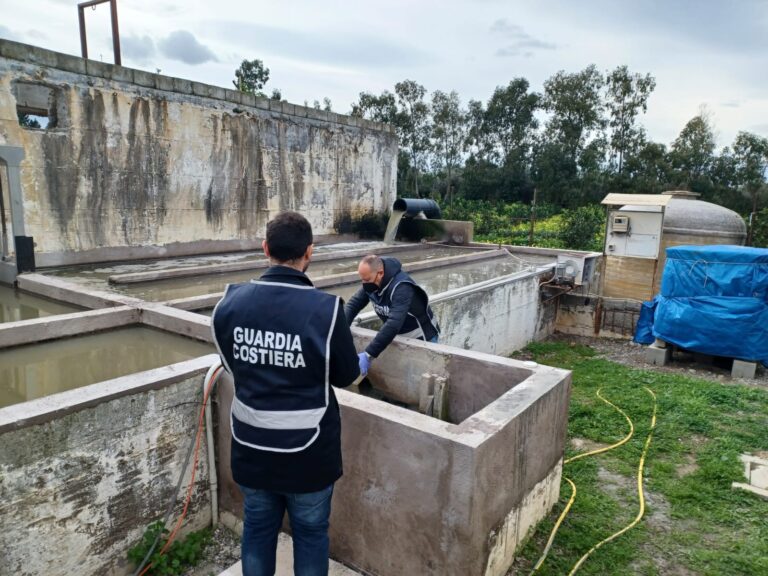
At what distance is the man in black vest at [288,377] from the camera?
195cm

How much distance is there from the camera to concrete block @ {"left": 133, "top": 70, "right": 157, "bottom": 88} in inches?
358

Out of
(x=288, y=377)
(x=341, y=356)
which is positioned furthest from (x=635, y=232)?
(x=288, y=377)

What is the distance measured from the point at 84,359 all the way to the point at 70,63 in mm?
5949

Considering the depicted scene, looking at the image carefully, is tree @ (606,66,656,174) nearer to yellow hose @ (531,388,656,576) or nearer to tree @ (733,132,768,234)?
tree @ (733,132,768,234)

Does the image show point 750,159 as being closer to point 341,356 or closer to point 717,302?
point 717,302

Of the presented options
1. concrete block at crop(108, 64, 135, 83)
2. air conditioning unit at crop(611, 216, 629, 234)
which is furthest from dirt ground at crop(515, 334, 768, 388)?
concrete block at crop(108, 64, 135, 83)

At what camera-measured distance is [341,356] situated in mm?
1990

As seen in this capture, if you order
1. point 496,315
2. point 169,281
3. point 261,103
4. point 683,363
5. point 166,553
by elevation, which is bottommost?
point 683,363

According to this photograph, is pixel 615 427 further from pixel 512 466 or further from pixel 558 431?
pixel 512 466

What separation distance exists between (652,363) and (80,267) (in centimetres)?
905

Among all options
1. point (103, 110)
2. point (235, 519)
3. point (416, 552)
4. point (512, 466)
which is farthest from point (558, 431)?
point (103, 110)

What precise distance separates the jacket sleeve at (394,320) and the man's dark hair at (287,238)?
1.84 meters

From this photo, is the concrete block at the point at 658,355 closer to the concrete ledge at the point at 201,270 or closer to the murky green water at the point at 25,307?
the concrete ledge at the point at 201,270

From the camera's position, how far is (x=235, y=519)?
3.44 metres
